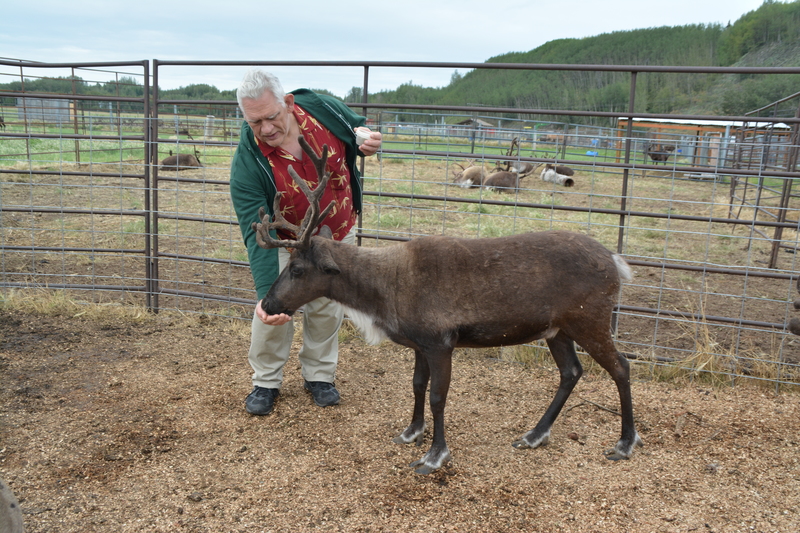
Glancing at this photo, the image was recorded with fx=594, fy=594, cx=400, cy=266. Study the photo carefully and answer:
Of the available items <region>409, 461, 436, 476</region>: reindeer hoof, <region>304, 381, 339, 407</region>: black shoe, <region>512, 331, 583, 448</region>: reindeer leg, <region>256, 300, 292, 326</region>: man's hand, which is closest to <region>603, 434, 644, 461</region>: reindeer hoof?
<region>512, 331, 583, 448</region>: reindeer leg

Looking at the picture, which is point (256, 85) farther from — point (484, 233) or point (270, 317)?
point (484, 233)

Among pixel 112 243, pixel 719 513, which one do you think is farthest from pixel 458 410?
pixel 112 243

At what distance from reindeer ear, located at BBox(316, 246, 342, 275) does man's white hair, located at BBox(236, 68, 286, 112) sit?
1.00 m

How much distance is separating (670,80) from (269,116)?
5556 cm

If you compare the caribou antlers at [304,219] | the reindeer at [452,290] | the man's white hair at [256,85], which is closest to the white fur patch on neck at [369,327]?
the reindeer at [452,290]

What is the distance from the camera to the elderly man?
3754mm

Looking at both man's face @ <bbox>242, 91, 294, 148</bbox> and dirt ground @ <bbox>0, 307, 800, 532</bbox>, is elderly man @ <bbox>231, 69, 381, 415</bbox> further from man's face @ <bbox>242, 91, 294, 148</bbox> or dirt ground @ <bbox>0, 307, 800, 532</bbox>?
dirt ground @ <bbox>0, 307, 800, 532</bbox>

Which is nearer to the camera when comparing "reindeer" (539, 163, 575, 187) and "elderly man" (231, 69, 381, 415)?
"elderly man" (231, 69, 381, 415)

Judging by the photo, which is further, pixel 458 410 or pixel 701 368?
pixel 701 368

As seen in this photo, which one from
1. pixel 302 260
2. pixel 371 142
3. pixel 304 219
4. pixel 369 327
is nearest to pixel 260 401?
pixel 369 327

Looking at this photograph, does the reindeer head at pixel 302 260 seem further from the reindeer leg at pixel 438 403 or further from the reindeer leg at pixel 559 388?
the reindeer leg at pixel 559 388

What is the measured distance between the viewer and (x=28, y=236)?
8.54 m

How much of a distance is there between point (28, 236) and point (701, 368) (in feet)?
28.7

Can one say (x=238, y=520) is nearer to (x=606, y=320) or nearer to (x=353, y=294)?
(x=353, y=294)
